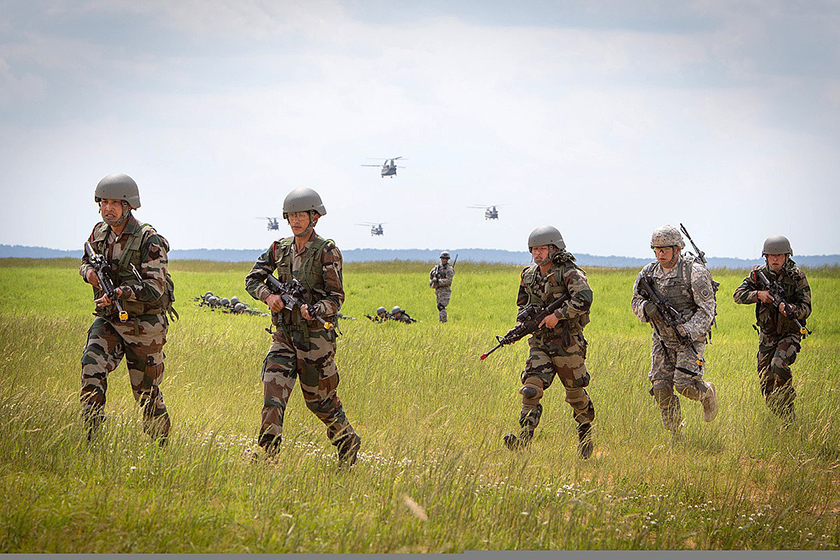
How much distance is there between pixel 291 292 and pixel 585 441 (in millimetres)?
3082

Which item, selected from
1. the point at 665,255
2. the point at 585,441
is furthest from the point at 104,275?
the point at 665,255

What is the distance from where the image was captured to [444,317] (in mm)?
21703

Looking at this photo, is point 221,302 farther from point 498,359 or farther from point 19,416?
point 19,416

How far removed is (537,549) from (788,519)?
2.04 metres

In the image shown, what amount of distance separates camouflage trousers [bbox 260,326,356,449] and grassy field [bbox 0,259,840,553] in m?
0.23

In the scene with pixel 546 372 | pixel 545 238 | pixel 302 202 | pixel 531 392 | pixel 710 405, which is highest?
pixel 302 202

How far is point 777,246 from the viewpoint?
891 centimetres

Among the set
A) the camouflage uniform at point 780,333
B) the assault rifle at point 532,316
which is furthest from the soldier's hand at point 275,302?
the camouflage uniform at point 780,333

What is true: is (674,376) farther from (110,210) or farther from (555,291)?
(110,210)

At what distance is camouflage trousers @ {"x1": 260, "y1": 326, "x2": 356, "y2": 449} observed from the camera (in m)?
6.10

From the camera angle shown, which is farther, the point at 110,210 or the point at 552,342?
the point at 552,342

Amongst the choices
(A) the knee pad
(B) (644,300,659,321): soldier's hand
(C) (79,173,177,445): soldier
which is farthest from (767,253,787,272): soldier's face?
(C) (79,173,177,445): soldier

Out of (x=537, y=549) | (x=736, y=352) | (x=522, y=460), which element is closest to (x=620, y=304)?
(x=736, y=352)

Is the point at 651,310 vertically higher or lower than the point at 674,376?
higher
